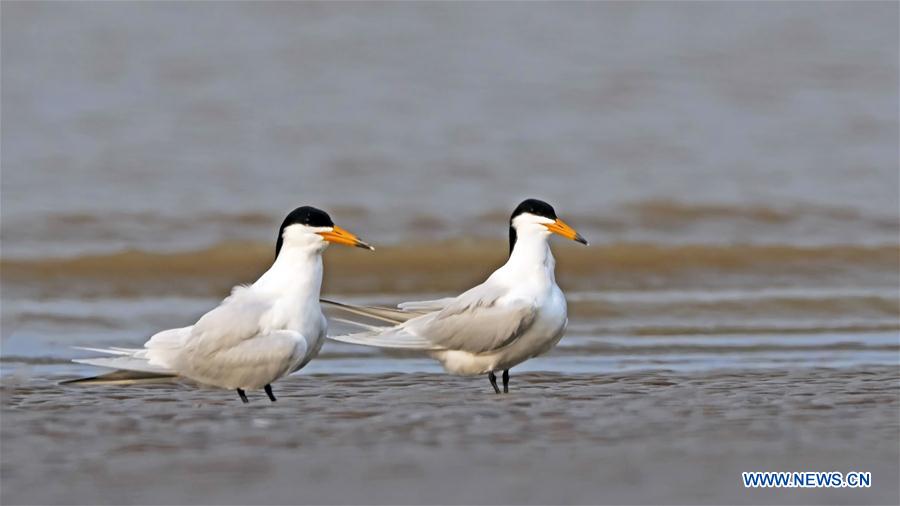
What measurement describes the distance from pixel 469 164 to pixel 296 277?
7.11 m

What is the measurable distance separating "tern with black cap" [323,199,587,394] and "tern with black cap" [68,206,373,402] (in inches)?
16.0

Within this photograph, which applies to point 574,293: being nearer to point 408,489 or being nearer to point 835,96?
point 408,489

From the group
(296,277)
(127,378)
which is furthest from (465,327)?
(127,378)

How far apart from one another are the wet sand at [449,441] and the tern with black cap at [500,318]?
0.17 meters

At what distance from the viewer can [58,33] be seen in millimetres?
15977

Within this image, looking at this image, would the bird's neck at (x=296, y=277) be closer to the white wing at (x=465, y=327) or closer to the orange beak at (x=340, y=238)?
the orange beak at (x=340, y=238)

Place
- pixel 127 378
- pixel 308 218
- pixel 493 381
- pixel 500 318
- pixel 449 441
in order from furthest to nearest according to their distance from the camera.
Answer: pixel 493 381 < pixel 500 318 < pixel 308 218 < pixel 127 378 < pixel 449 441

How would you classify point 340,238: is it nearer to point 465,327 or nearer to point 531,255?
point 465,327

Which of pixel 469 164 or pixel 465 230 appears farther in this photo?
pixel 469 164

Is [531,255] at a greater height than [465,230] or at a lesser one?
lesser

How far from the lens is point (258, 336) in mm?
6137

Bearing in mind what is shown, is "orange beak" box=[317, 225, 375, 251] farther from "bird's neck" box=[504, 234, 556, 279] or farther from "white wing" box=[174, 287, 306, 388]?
"bird's neck" box=[504, 234, 556, 279]

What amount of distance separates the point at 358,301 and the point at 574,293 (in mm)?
1381

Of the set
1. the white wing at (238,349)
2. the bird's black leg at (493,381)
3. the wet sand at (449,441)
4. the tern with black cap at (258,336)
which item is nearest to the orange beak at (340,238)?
the tern with black cap at (258,336)
